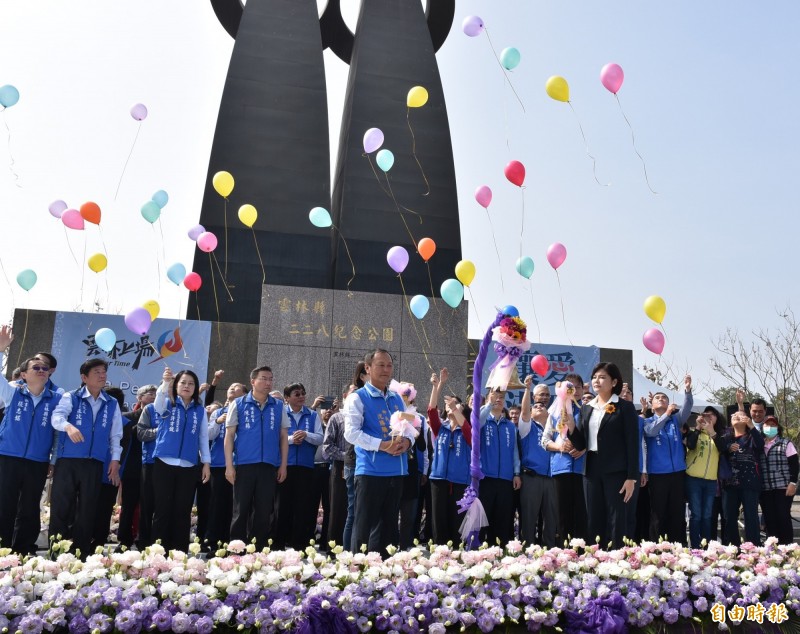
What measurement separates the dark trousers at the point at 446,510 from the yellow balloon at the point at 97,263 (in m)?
5.78

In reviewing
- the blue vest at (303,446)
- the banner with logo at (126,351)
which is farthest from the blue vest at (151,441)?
the banner with logo at (126,351)

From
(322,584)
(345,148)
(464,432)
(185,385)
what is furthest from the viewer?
(345,148)

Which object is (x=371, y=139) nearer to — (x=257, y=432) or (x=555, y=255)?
(x=555, y=255)

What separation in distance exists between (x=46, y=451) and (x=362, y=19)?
1313 centimetres

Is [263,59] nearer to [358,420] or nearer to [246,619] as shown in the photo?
[358,420]

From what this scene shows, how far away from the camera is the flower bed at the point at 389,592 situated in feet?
8.44

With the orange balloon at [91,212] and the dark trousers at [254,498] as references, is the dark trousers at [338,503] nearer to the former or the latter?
the dark trousers at [254,498]

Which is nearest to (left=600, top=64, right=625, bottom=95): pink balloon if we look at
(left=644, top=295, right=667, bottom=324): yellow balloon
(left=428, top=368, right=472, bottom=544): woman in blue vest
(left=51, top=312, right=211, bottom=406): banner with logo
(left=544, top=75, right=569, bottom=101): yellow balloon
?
(left=544, top=75, right=569, bottom=101): yellow balloon

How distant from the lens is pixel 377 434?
391cm

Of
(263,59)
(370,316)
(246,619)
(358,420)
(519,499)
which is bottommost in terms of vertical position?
(246,619)

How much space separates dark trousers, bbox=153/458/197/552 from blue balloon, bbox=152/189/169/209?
5.70 m

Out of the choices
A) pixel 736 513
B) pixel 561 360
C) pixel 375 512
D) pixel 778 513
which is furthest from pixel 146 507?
pixel 561 360

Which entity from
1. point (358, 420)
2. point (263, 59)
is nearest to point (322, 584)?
point (358, 420)

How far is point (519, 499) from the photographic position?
609cm
